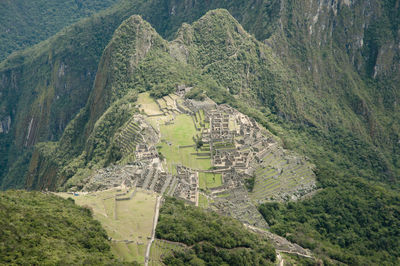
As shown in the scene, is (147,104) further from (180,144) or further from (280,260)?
(280,260)

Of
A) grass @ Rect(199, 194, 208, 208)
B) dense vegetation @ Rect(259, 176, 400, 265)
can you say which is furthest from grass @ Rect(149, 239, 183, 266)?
dense vegetation @ Rect(259, 176, 400, 265)

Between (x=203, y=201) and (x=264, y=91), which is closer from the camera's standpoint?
→ (x=203, y=201)

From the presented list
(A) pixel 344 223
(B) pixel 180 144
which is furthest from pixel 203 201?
(A) pixel 344 223

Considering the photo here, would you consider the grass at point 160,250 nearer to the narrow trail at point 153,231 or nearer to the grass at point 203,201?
the narrow trail at point 153,231

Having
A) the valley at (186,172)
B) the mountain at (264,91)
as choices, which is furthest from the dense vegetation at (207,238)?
the mountain at (264,91)

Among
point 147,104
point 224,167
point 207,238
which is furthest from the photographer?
point 147,104

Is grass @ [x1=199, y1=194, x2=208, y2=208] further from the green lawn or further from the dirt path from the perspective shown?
the dirt path
